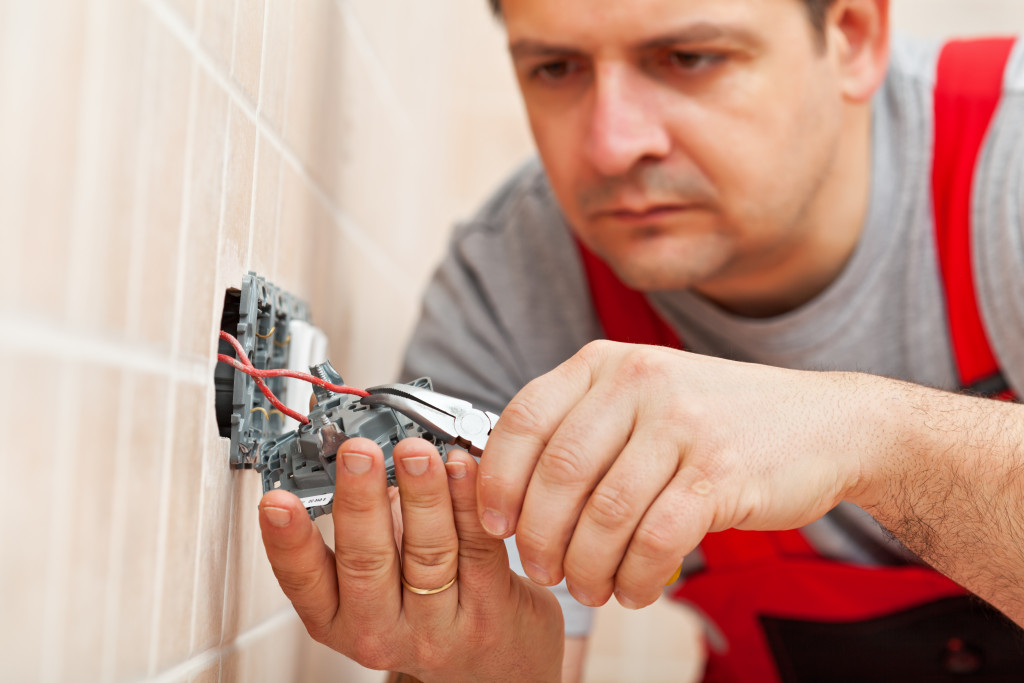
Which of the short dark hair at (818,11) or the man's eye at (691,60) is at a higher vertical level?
the short dark hair at (818,11)

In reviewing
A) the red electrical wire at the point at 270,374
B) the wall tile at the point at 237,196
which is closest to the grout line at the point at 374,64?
the wall tile at the point at 237,196

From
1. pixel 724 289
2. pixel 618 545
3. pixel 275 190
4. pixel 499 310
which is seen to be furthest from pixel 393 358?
pixel 618 545

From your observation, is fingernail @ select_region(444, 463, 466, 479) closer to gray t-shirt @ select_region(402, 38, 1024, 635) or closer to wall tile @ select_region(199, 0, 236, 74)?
wall tile @ select_region(199, 0, 236, 74)

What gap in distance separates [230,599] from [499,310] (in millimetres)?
660

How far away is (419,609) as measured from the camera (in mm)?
549

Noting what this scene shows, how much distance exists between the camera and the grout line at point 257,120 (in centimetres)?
41

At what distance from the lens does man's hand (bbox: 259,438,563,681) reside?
469 mm

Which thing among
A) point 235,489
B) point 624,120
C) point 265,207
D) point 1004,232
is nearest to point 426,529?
point 235,489

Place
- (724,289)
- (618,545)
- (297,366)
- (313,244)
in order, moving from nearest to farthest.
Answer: (618,545) < (297,366) < (313,244) < (724,289)

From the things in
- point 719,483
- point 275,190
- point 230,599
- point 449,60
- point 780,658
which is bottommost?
point 780,658

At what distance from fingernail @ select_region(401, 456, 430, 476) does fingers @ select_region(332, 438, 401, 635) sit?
13 millimetres

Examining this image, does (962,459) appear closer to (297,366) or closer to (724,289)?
(297,366)

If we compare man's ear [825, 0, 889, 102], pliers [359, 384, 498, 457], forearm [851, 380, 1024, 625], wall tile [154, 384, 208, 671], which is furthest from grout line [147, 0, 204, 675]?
man's ear [825, 0, 889, 102]

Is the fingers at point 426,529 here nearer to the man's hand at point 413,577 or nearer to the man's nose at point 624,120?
the man's hand at point 413,577
